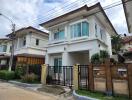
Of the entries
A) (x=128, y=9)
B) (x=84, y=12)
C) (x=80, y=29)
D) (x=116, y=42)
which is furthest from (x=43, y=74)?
(x=116, y=42)

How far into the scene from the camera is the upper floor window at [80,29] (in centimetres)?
1580

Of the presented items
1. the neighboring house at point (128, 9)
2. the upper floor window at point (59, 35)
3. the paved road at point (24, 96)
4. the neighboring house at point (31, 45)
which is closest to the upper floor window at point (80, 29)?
the upper floor window at point (59, 35)

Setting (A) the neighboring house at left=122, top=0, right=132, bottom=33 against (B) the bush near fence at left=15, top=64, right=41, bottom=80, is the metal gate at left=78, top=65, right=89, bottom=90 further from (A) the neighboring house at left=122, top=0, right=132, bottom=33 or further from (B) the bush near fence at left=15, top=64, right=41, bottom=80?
(B) the bush near fence at left=15, top=64, right=41, bottom=80

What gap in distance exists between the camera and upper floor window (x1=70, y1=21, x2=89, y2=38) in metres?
15.8

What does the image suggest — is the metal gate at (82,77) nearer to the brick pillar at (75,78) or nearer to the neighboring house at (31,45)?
the brick pillar at (75,78)

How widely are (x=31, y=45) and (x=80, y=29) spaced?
10.4 m

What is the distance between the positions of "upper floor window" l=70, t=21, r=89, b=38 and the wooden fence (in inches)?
240

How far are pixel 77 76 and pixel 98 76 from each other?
5.94ft

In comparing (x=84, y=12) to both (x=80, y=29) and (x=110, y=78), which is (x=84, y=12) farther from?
(x=110, y=78)

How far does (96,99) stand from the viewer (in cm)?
760

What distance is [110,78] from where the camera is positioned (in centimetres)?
905

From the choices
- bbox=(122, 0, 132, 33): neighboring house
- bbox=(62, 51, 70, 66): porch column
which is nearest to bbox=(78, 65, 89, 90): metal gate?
bbox=(122, 0, 132, 33): neighboring house

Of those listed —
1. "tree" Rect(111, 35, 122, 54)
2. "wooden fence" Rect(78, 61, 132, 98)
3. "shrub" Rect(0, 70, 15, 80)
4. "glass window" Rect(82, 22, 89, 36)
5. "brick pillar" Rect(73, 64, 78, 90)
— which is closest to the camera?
"wooden fence" Rect(78, 61, 132, 98)

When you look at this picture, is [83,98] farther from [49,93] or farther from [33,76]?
[33,76]
